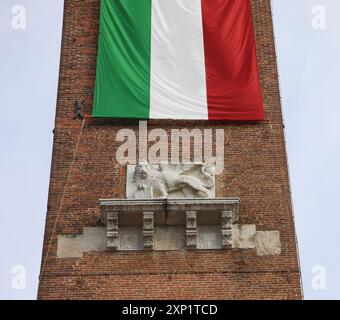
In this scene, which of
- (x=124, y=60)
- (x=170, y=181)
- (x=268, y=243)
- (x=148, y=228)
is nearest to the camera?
(x=148, y=228)

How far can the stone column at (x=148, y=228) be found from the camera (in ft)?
68.5

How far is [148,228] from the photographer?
20.9 metres

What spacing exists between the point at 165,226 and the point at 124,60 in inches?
181

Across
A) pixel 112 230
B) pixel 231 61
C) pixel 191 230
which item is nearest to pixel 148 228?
pixel 112 230

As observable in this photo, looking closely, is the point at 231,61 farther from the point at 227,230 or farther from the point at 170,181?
the point at 227,230

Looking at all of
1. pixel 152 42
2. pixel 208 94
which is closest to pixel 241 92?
pixel 208 94

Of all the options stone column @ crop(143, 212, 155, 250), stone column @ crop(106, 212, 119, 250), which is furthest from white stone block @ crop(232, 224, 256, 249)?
stone column @ crop(106, 212, 119, 250)

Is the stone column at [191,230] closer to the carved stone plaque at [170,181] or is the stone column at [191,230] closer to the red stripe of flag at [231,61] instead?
the carved stone plaque at [170,181]

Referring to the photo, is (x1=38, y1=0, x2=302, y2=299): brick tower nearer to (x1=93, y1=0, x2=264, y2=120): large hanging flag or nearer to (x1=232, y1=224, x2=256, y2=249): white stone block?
(x1=232, y1=224, x2=256, y2=249): white stone block

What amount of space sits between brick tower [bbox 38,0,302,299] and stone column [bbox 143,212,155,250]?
0.8 inches

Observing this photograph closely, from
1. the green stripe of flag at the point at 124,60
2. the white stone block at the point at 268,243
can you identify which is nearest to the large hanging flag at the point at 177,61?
the green stripe of flag at the point at 124,60

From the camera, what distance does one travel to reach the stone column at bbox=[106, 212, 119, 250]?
2090cm

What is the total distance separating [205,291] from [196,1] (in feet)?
26.3

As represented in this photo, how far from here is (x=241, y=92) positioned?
23.2m
